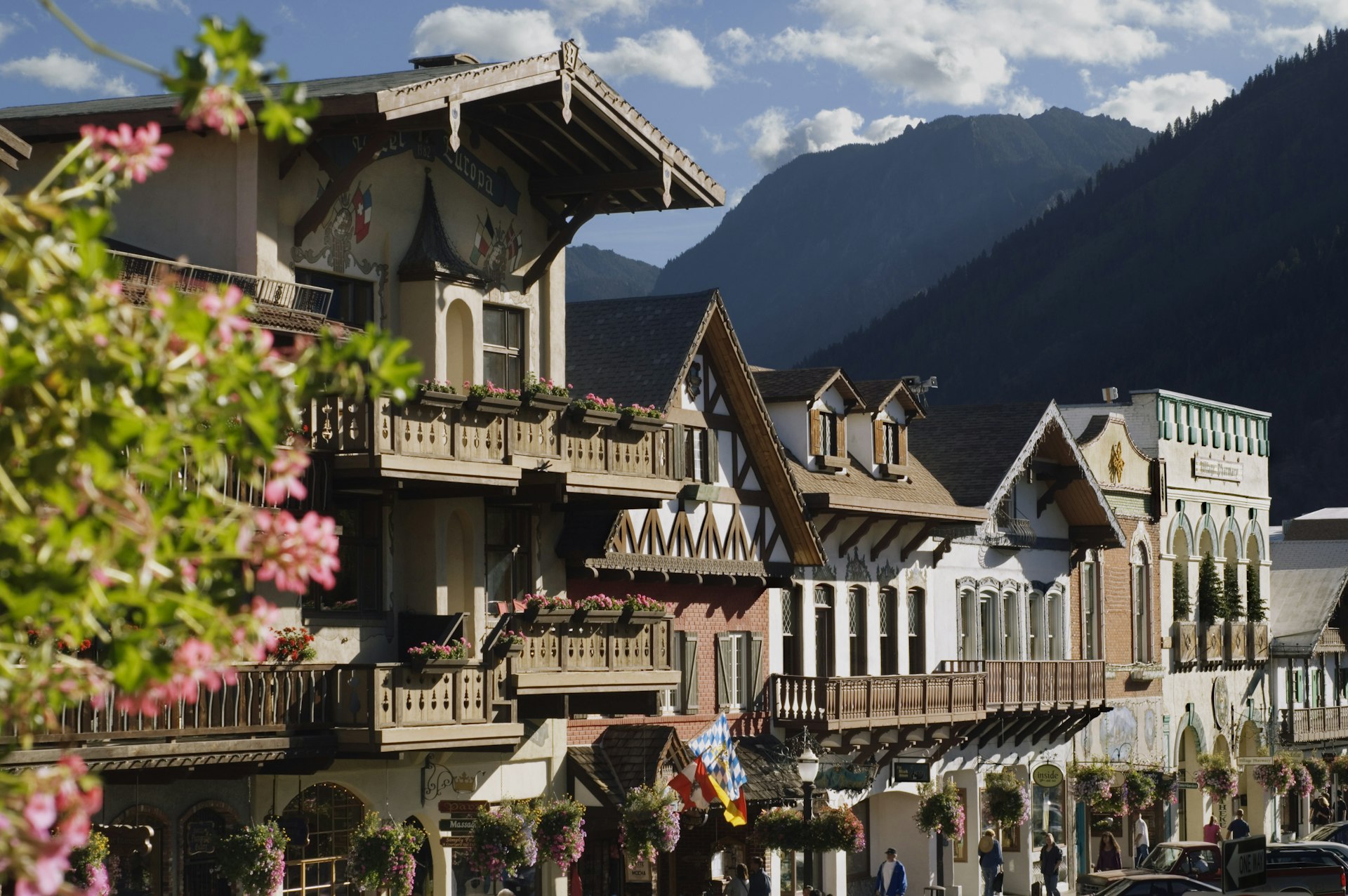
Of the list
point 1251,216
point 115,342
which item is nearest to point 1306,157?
point 1251,216

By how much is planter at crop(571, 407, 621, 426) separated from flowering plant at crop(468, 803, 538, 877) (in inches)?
188

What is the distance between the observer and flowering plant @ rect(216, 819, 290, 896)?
72.7 ft

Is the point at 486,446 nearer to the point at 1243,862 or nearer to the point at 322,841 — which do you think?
the point at 322,841

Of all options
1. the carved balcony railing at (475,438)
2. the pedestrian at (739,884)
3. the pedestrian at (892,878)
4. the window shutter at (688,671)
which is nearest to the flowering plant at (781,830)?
the pedestrian at (739,884)

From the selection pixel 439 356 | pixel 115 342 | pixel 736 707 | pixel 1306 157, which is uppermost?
pixel 1306 157

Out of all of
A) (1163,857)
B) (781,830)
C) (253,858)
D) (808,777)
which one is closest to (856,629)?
(1163,857)

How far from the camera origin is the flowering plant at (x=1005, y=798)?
41719 mm

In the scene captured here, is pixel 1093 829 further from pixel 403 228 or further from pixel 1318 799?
pixel 403 228

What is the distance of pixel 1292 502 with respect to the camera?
15488 cm

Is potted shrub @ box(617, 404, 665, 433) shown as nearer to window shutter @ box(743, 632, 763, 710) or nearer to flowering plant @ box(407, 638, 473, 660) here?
flowering plant @ box(407, 638, 473, 660)

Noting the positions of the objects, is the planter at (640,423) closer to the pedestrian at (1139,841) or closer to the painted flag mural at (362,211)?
the painted flag mural at (362,211)

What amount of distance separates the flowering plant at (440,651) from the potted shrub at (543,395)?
2860 millimetres

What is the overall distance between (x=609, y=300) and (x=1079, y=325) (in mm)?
146300

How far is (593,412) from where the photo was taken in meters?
26.2
